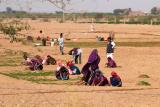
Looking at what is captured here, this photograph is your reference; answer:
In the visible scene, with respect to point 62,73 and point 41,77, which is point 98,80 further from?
point 41,77

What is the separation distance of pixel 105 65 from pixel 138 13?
14340 cm

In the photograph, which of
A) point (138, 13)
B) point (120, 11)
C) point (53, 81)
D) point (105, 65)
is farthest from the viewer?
point (120, 11)

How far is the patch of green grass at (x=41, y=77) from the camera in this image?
20.7 meters

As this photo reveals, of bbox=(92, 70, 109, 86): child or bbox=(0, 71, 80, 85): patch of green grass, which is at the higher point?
bbox=(92, 70, 109, 86): child

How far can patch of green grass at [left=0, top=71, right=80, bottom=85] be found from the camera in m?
20.7

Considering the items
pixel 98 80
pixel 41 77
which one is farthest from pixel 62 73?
pixel 98 80

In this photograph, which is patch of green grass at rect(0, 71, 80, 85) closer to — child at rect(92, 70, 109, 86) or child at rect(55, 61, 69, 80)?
child at rect(55, 61, 69, 80)

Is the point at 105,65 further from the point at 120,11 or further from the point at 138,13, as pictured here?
the point at 120,11

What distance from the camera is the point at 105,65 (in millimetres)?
27781

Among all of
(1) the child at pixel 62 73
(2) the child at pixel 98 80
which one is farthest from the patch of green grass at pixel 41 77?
(2) the child at pixel 98 80

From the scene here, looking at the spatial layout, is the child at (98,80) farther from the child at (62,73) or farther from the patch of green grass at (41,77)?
the child at (62,73)

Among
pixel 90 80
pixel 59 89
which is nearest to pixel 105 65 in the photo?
pixel 90 80

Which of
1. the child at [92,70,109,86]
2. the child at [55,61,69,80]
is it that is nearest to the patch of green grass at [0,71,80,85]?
the child at [55,61,69,80]

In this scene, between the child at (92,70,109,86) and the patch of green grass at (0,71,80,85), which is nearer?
the child at (92,70,109,86)
